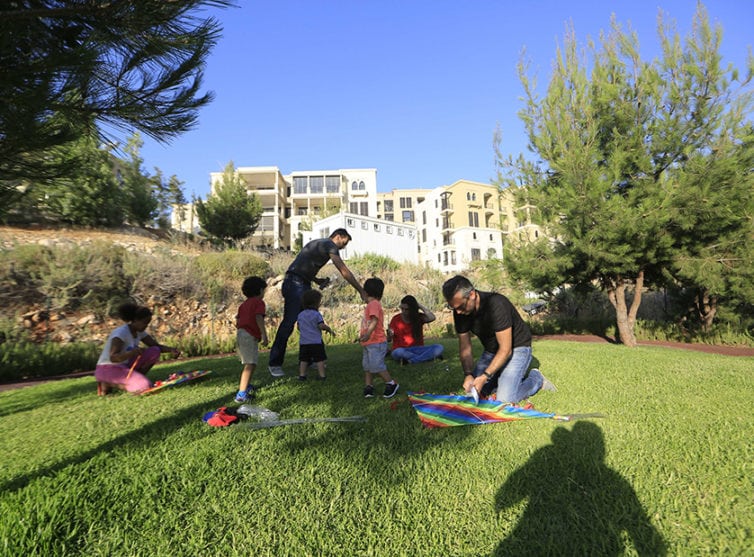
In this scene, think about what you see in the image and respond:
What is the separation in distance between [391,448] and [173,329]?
11592 mm

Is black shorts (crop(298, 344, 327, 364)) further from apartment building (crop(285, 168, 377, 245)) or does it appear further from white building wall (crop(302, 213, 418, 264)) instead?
apartment building (crop(285, 168, 377, 245))

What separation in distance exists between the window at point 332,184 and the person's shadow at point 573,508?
59.2 meters

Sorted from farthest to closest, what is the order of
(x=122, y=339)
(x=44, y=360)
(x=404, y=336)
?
(x=44, y=360) < (x=404, y=336) < (x=122, y=339)

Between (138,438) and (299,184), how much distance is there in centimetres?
5907

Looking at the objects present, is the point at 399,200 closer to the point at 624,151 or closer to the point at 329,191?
the point at 329,191

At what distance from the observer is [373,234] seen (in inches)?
1428

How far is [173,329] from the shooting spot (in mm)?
12625

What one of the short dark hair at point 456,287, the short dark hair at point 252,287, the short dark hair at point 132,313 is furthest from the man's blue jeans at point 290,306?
the short dark hair at point 456,287

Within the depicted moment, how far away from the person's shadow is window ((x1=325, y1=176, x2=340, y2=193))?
59175 millimetres

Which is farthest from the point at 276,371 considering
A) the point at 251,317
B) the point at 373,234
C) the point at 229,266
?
the point at 373,234

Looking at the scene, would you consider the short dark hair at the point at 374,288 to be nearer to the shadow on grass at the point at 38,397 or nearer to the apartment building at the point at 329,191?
the shadow on grass at the point at 38,397

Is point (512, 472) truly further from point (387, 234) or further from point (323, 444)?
point (387, 234)

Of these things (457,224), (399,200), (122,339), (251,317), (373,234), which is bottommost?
(122,339)

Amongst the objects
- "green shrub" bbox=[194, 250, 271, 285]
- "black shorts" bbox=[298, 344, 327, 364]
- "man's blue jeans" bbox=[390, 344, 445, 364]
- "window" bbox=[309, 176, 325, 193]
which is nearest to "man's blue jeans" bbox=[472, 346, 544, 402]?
"black shorts" bbox=[298, 344, 327, 364]
